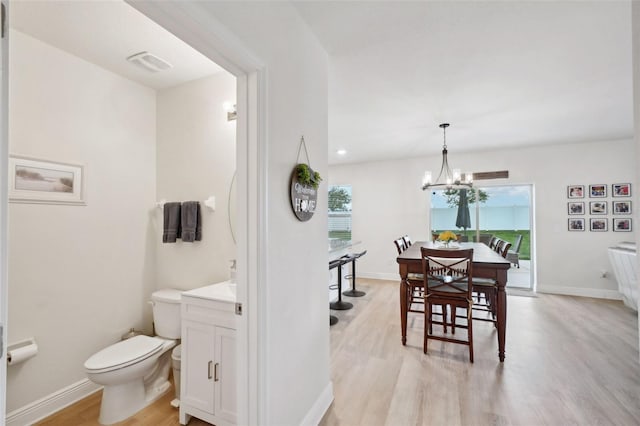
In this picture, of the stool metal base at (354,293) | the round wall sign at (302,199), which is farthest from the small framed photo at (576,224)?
the round wall sign at (302,199)

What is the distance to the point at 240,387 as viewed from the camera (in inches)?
50.1

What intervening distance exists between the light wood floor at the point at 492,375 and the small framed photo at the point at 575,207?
169 cm

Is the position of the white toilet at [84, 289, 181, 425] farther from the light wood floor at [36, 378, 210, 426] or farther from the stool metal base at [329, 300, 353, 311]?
the stool metal base at [329, 300, 353, 311]

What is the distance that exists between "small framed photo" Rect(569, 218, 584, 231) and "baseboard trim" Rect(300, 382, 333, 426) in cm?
491

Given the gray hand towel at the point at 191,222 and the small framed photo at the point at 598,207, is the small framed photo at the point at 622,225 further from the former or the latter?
the gray hand towel at the point at 191,222

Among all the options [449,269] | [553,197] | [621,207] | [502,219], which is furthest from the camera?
[502,219]

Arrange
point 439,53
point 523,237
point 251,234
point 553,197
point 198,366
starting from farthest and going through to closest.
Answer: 1. point 523,237
2. point 553,197
3. point 439,53
4. point 198,366
5. point 251,234

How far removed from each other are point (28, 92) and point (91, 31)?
591 millimetres

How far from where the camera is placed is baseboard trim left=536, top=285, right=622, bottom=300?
13.9 feet

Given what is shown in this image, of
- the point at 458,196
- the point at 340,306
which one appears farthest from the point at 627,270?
the point at 340,306

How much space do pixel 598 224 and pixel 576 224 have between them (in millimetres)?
266

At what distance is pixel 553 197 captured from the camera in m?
4.62

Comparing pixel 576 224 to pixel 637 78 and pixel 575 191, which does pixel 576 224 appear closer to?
pixel 575 191

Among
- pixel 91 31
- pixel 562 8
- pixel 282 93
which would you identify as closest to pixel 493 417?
pixel 282 93
